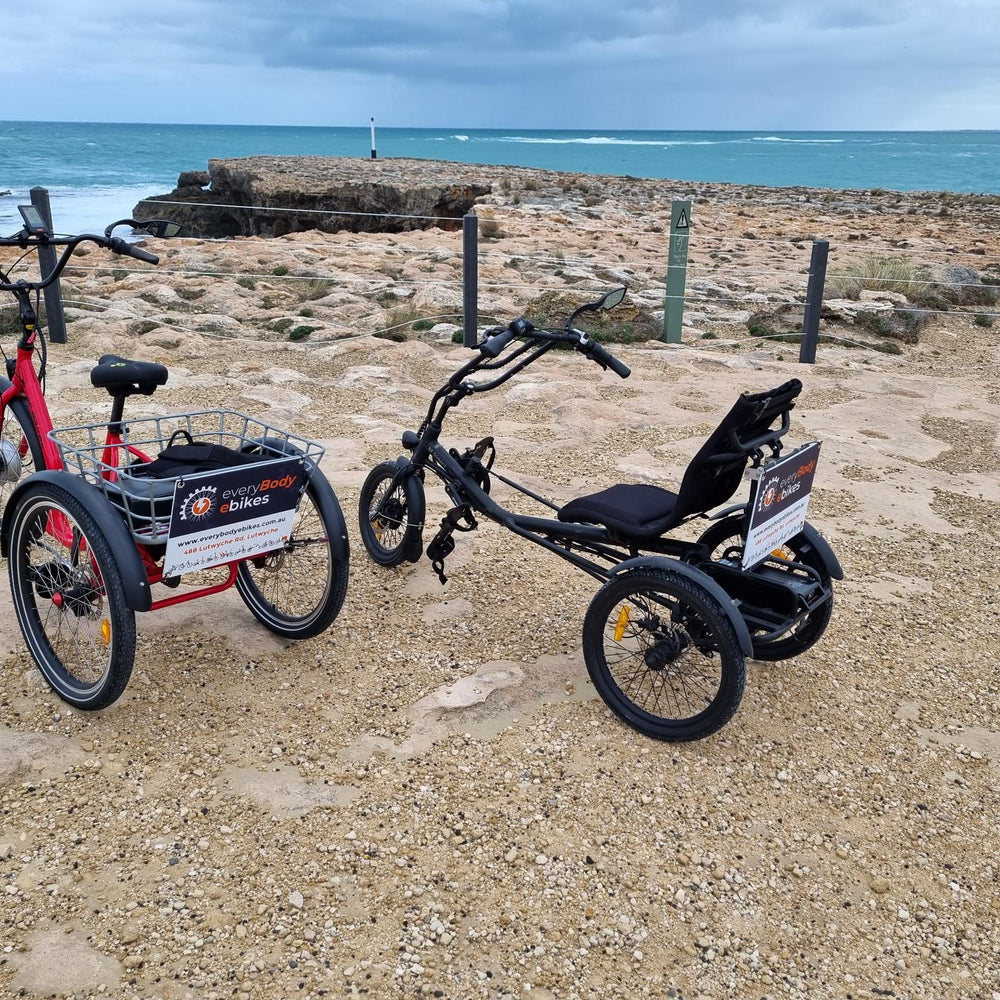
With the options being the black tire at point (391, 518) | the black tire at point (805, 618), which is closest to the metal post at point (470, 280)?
the black tire at point (391, 518)

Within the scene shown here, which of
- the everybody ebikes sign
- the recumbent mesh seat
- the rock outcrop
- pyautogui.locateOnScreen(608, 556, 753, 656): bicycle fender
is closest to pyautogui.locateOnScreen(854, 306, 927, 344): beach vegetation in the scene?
the recumbent mesh seat

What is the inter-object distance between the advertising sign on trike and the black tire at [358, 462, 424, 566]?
154cm

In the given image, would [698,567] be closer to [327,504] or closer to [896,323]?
[327,504]

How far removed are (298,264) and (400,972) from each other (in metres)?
11.8

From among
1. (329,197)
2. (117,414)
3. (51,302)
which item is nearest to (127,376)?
(117,414)

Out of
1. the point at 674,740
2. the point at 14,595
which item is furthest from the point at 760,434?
the point at 14,595

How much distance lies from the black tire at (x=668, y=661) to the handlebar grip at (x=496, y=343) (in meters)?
Result: 1.03

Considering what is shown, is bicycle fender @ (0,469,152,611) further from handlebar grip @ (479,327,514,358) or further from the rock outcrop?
the rock outcrop

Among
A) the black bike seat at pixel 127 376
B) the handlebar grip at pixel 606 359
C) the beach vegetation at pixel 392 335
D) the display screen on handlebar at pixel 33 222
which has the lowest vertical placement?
the beach vegetation at pixel 392 335

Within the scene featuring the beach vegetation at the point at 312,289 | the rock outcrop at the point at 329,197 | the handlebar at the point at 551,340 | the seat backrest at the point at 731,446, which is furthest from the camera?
the rock outcrop at the point at 329,197

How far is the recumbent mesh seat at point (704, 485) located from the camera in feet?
9.69

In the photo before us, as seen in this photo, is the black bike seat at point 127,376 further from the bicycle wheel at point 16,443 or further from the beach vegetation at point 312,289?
the beach vegetation at point 312,289

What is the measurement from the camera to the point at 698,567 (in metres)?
3.24

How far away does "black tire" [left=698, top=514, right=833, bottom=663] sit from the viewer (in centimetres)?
336
